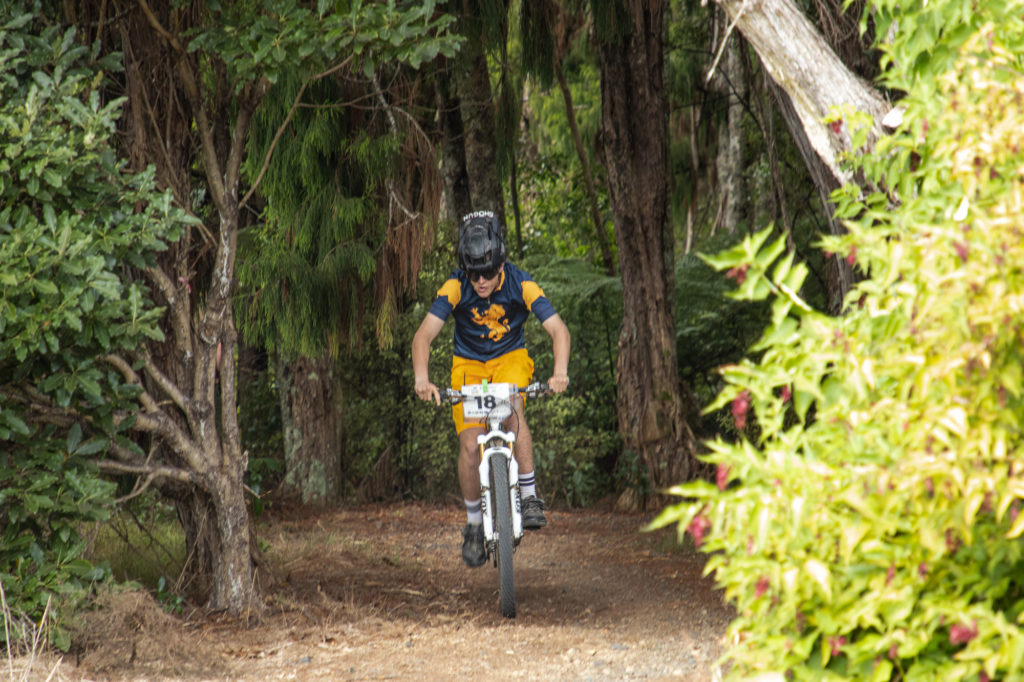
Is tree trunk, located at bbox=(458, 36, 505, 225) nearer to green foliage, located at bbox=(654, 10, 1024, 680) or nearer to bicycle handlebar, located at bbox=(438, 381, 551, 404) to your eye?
bicycle handlebar, located at bbox=(438, 381, 551, 404)

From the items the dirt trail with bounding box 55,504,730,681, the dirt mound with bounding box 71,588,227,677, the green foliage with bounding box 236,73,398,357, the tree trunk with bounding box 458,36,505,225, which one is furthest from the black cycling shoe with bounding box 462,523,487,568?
the tree trunk with bounding box 458,36,505,225

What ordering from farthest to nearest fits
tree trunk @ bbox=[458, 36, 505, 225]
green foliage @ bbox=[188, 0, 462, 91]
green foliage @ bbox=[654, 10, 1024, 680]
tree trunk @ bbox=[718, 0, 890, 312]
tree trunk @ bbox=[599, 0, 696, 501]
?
tree trunk @ bbox=[458, 36, 505, 225] < tree trunk @ bbox=[599, 0, 696, 501] < green foliage @ bbox=[188, 0, 462, 91] < tree trunk @ bbox=[718, 0, 890, 312] < green foliage @ bbox=[654, 10, 1024, 680]

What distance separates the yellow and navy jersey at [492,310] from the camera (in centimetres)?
541

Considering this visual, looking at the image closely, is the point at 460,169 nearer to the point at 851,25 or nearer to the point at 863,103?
the point at 851,25

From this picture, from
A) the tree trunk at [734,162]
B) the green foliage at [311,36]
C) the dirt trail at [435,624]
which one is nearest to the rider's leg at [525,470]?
the dirt trail at [435,624]

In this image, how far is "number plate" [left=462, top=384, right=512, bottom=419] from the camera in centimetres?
520

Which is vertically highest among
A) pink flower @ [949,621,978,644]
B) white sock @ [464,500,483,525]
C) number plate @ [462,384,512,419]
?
number plate @ [462,384,512,419]

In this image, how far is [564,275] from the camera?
10.6 m

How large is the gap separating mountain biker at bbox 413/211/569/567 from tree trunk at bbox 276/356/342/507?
4216 mm

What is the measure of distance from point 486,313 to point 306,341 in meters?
2.90

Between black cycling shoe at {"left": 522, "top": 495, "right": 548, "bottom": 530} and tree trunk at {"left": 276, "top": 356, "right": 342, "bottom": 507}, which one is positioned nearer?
black cycling shoe at {"left": 522, "top": 495, "right": 548, "bottom": 530}

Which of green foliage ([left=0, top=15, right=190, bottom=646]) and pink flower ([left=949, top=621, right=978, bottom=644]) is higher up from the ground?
green foliage ([left=0, top=15, right=190, bottom=646])

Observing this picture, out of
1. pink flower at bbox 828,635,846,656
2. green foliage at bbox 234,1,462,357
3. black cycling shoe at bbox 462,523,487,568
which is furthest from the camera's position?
green foliage at bbox 234,1,462,357

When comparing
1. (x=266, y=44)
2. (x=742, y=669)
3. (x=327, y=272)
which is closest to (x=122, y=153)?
(x=266, y=44)
